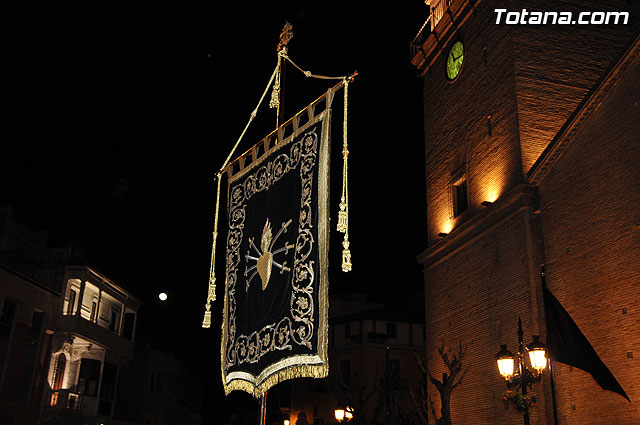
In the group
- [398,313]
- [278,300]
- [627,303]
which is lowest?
[278,300]

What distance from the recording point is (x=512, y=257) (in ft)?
60.2

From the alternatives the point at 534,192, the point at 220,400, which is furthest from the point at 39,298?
the point at 220,400

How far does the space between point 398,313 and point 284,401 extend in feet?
39.9

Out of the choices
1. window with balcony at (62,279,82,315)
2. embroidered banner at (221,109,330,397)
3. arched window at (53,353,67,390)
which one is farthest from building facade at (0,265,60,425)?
embroidered banner at (221,109,330,397)

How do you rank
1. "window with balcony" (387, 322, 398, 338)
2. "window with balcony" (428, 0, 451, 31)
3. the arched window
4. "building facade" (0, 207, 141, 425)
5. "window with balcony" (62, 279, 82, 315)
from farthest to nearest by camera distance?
"window with balcony" (387, 322, 398, 338)
"window with balcony" (62, 279, 82, 315)
the arched window
"building facade" (0, 207, 141, 425)
"window with balcony" (428, 0, 451, 31)

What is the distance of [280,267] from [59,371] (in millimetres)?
22471

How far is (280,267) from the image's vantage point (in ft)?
37.0

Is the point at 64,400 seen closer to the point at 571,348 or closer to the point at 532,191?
the point at 532,191

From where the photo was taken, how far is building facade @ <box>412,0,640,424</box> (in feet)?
50.5

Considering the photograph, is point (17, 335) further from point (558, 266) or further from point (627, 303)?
point (627, 303)

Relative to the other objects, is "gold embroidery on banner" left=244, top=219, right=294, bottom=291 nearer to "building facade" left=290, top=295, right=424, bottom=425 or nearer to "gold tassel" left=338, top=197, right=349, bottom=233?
"gold tassel" left=338, top=197, right=349, bottom=233

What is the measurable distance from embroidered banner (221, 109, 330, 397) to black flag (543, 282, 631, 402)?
6928mm

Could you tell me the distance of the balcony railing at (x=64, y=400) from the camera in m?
28.4

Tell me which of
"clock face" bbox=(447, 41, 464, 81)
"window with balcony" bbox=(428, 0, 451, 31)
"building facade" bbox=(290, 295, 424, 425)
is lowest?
"building facade" bbox=(290, 295, 424, 425)
